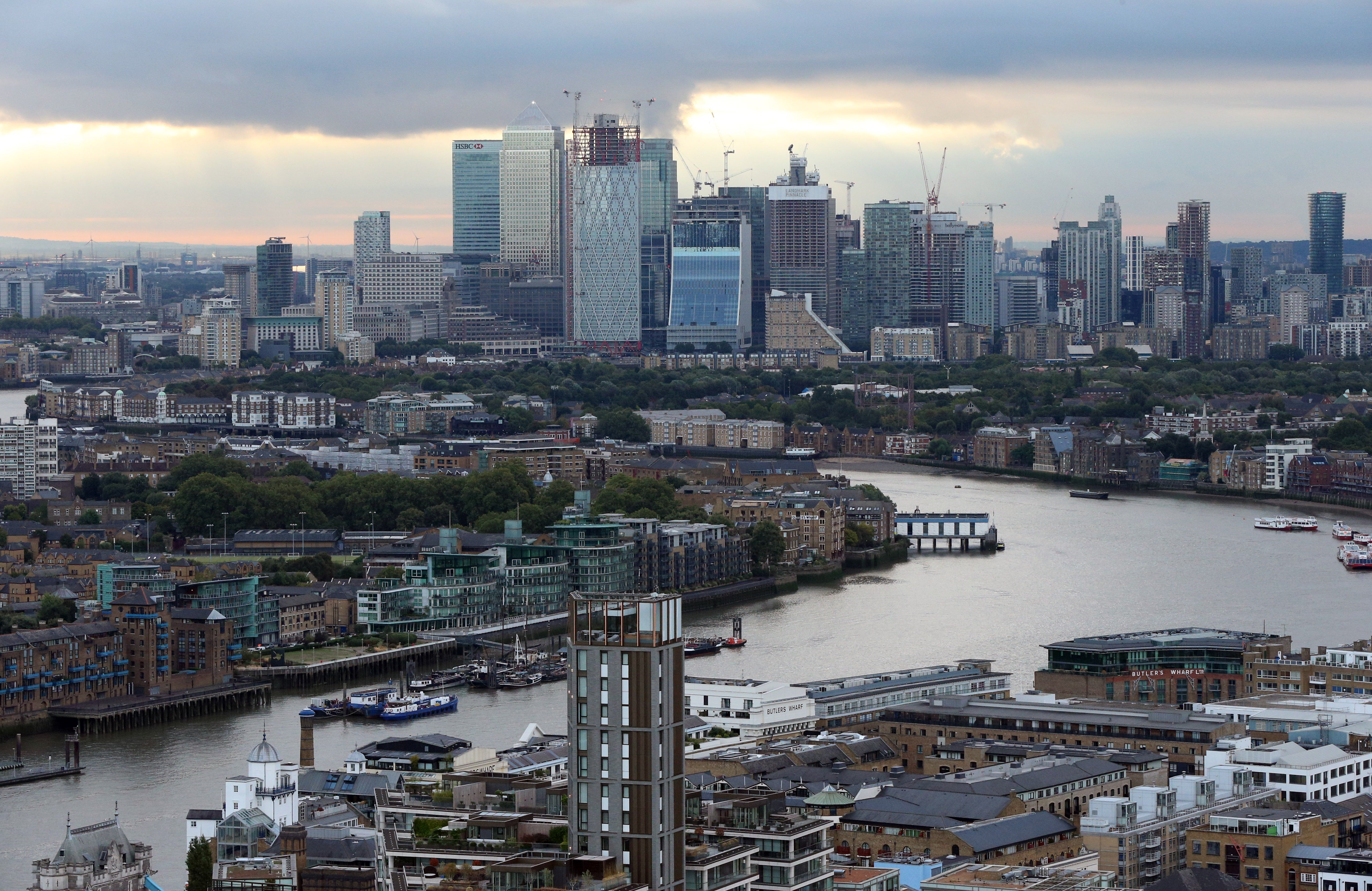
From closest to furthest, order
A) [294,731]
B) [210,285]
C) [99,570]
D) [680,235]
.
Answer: [294,731] < [99,570] < [680,235] < [210,285]

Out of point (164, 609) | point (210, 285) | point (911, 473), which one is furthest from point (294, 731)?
point (210, 285)

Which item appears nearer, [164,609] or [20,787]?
[20,787]

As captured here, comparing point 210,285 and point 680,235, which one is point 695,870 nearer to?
point 680,235

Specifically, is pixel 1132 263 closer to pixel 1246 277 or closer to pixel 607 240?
pixel 1246 277

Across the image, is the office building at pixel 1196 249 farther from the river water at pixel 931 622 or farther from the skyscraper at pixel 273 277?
the river water at pixel 931 622

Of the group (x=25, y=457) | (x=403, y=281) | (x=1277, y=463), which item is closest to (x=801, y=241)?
(x=403, y=281)

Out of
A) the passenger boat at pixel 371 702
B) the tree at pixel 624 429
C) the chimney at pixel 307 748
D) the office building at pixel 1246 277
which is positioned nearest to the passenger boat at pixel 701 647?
the passenger boat at pixel 371 702

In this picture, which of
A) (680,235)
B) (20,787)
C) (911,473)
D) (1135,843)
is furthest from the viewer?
(680,235)
